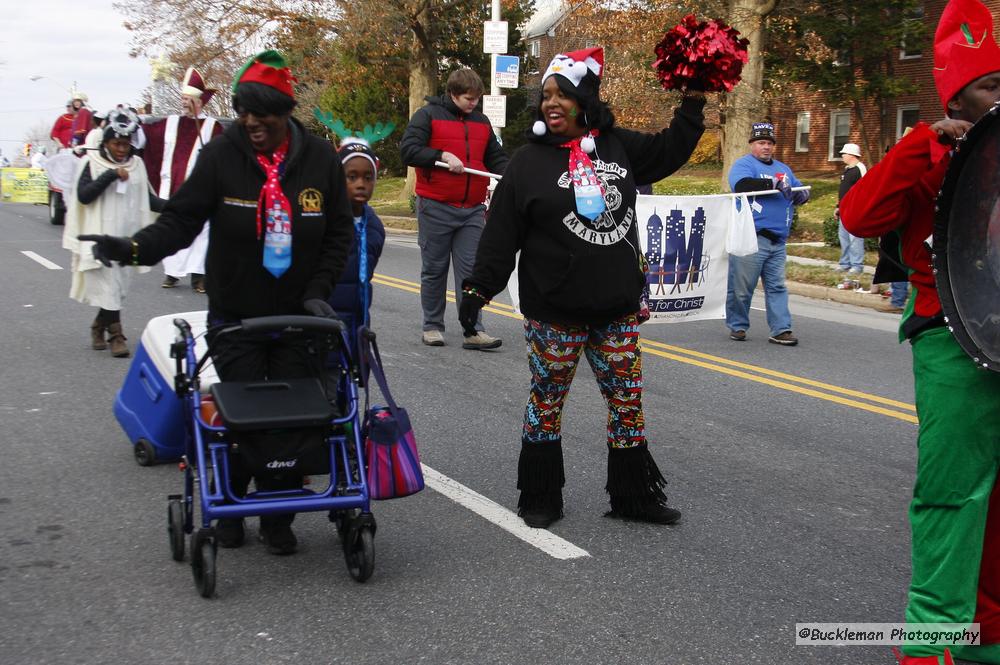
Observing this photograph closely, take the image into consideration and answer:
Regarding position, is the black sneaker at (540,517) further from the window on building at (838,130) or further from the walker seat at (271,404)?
the window on building at (838,130)

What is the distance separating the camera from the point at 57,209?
23.6m

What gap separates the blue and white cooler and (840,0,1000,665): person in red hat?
3.44 m

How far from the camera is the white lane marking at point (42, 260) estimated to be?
49.3ft

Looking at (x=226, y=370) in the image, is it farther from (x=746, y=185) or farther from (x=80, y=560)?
(x=746, y=185)

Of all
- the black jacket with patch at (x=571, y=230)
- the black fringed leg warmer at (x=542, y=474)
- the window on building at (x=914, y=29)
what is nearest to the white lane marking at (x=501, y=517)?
the black fringed leg warmer at (x=542, y=474)

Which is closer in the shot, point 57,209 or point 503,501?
point 503,501

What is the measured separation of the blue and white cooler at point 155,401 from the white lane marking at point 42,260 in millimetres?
9823

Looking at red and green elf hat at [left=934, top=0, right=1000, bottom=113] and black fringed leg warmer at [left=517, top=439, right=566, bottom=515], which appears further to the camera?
black fringed leg warmer at [left=517, top=439, right=566, bottom=515]

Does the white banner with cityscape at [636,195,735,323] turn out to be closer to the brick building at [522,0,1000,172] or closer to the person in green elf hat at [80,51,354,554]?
the person in green elf hat at [80,51,354,554]

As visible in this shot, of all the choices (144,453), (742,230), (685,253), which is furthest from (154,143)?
(144,453)

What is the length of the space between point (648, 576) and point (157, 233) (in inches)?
92.3

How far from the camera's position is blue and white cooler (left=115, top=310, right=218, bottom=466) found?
222 inches

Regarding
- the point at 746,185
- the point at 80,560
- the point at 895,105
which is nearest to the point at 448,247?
the point at 746,185

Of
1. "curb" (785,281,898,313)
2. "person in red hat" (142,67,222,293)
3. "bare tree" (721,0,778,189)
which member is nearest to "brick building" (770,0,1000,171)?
"bare tree" (721,0,778,189)
